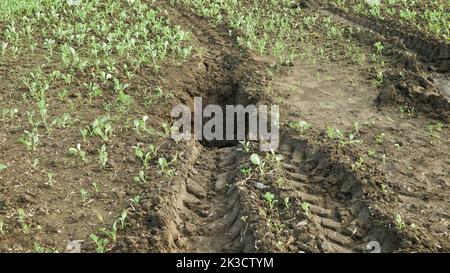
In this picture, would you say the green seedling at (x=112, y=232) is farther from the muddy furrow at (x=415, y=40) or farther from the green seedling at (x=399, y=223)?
the muddy furrow at (x=415, y=40)

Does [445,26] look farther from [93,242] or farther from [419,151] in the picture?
[93,242]

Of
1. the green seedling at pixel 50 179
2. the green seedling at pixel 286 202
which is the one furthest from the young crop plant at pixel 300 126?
the green seedling at pixel 50 179

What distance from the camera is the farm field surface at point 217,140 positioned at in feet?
14.2

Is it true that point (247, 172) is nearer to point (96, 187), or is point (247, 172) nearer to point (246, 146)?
point (246, 146)

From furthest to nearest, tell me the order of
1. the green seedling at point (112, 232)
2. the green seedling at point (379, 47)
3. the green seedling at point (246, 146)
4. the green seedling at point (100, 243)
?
1. the green seedling at point (379, 47)
2. the green seedling at point (246, 146)
3. the green seedling at point (112, 232)
4. the green seedling at point (100, 243)

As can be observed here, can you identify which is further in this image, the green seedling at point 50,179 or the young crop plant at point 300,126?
the young crop plant at point 300,126

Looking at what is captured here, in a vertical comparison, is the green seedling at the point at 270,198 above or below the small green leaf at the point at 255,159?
below

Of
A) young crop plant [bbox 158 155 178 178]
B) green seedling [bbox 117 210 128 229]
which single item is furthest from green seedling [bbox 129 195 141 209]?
young crop plant [bbox 158 155 178 178]

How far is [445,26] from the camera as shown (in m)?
9.41

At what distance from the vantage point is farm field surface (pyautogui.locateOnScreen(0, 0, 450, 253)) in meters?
4.34

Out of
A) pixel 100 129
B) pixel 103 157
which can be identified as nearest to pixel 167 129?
pixel 100 129

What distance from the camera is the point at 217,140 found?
6.54 m

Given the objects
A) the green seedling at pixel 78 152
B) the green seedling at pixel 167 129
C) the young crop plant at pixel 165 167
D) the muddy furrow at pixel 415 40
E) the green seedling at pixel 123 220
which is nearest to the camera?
the green seedling at pixel 123 220

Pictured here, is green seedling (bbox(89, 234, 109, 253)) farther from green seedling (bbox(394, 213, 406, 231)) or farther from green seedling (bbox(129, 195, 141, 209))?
green seedling (bbox(394, 213, 406, 231))
